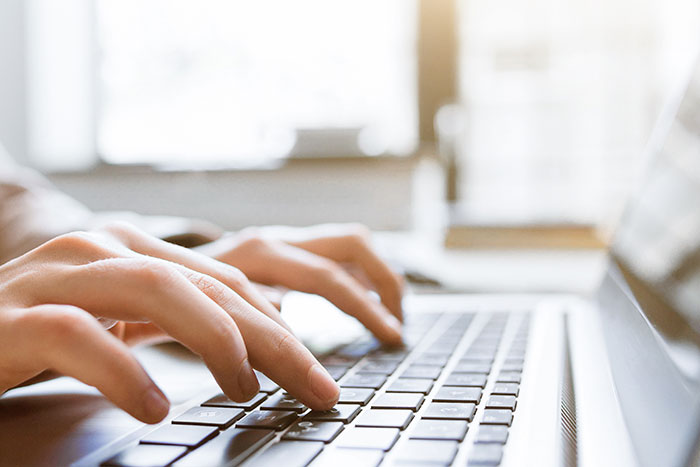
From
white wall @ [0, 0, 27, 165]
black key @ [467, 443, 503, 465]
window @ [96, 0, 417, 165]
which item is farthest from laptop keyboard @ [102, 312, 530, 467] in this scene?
white wall @ [0, 0, 27, 165]

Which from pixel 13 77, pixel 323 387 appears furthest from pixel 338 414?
pixel 13 77

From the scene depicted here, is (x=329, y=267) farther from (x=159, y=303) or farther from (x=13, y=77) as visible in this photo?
(x=13, y=77)

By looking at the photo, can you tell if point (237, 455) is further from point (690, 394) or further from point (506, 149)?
point (506, 149)

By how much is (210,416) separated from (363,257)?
1.30 ft

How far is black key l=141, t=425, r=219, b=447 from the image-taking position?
28cm

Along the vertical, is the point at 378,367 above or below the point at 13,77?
below

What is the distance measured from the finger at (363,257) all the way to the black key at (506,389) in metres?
0.29

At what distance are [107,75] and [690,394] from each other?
2212mm

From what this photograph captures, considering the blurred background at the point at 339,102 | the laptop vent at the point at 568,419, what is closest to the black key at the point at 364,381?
the laptop vent at the point at 568,419

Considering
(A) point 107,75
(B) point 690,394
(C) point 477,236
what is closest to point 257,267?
(B) point 690,394

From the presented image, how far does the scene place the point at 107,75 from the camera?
217 cm

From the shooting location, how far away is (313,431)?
0.30 meters

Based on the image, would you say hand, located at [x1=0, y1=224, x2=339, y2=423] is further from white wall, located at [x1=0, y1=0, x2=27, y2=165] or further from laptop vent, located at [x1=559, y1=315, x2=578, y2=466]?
white wall, located at [x1=0, y1=0, x2=27, y2=165]

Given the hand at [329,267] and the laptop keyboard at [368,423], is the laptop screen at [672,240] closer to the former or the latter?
the laptop keyboard at [368,423]
